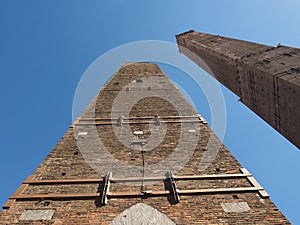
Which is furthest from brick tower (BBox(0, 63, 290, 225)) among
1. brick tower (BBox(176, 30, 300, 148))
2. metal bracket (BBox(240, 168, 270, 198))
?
brick tower (BBox(176, 30, 300, 148))

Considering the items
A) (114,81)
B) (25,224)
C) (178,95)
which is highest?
(114,81)

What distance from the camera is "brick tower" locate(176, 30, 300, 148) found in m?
9.31

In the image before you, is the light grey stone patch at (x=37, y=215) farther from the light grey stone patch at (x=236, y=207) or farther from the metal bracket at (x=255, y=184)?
the metal bracket at (x=255, y=184)

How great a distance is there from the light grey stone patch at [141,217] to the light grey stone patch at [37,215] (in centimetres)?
107

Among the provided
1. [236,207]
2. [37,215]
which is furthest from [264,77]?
[37,215]

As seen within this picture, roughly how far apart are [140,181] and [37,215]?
6.37ft

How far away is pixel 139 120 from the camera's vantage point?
9188 millimetres

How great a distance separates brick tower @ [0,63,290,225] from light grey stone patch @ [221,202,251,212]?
2 centimetres

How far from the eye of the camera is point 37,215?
486cm

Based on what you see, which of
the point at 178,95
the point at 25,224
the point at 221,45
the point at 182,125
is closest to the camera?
the point at 25,224

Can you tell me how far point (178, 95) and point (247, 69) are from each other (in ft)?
10.2

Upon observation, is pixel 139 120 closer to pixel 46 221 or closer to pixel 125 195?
pixel 125 195

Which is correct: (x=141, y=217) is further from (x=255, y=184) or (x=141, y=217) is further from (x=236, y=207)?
(x=255, y=184)

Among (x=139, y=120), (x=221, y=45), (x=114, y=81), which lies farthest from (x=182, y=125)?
(x=221, y=45)
